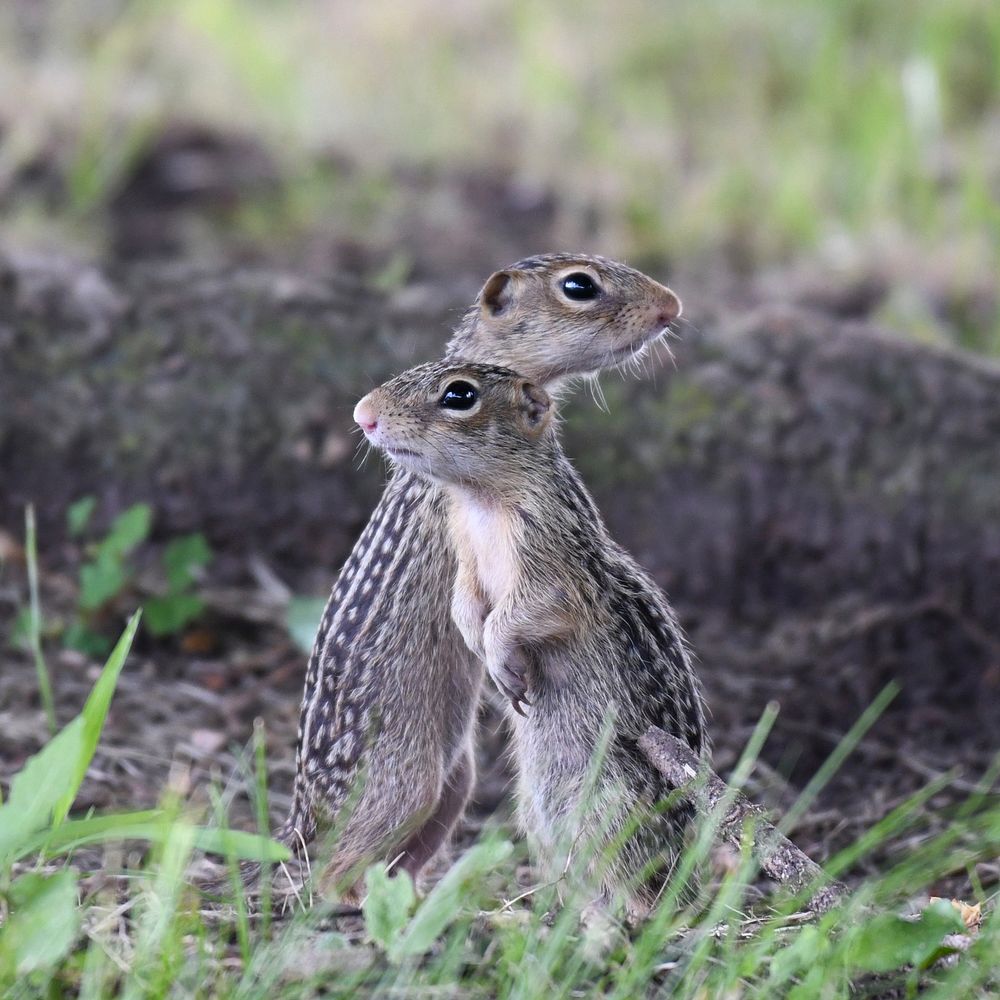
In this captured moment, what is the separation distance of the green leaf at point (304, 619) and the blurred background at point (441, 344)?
0.02 metres

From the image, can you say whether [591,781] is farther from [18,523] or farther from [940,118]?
[940,118]

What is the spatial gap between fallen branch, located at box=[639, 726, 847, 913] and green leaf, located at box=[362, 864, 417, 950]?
593mm

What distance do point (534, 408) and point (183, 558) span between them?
156cm

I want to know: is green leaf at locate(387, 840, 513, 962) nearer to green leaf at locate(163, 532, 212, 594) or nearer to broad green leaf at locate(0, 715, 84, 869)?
broad green leaf at locate(0, 715, 84, 869)

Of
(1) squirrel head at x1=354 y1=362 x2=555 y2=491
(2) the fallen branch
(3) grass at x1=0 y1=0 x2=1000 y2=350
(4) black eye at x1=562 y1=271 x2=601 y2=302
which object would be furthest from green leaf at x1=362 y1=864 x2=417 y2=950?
(3) grass at x1=0 y1=0 x2=1000 y2=350

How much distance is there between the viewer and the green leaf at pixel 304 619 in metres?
4.50

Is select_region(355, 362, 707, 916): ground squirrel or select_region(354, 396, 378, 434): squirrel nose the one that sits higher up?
select_region(354, 396, 378, 434): squirrel nose

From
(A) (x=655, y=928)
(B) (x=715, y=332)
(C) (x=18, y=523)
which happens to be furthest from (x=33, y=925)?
(B) (x=715, y=332)

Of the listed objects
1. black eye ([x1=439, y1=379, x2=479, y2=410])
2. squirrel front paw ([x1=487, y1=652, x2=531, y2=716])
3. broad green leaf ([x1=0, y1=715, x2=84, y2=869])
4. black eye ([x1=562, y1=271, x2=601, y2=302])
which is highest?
black eye ([x1=562, y1=271, x2=601, y2=302])

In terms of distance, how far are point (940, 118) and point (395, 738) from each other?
221 inches

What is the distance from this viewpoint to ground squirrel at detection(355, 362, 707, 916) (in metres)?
3.29

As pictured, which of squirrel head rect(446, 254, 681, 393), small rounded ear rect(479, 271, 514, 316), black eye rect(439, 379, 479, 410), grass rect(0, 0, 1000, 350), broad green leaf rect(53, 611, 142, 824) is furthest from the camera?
grass rect(0, 0, 1000, 350)

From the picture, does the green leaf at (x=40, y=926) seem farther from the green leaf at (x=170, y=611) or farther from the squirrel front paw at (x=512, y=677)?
the green leaf at (x=170, y=611)

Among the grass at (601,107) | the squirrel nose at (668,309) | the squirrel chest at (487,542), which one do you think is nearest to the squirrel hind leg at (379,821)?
the squirrel chest at (487,542)
